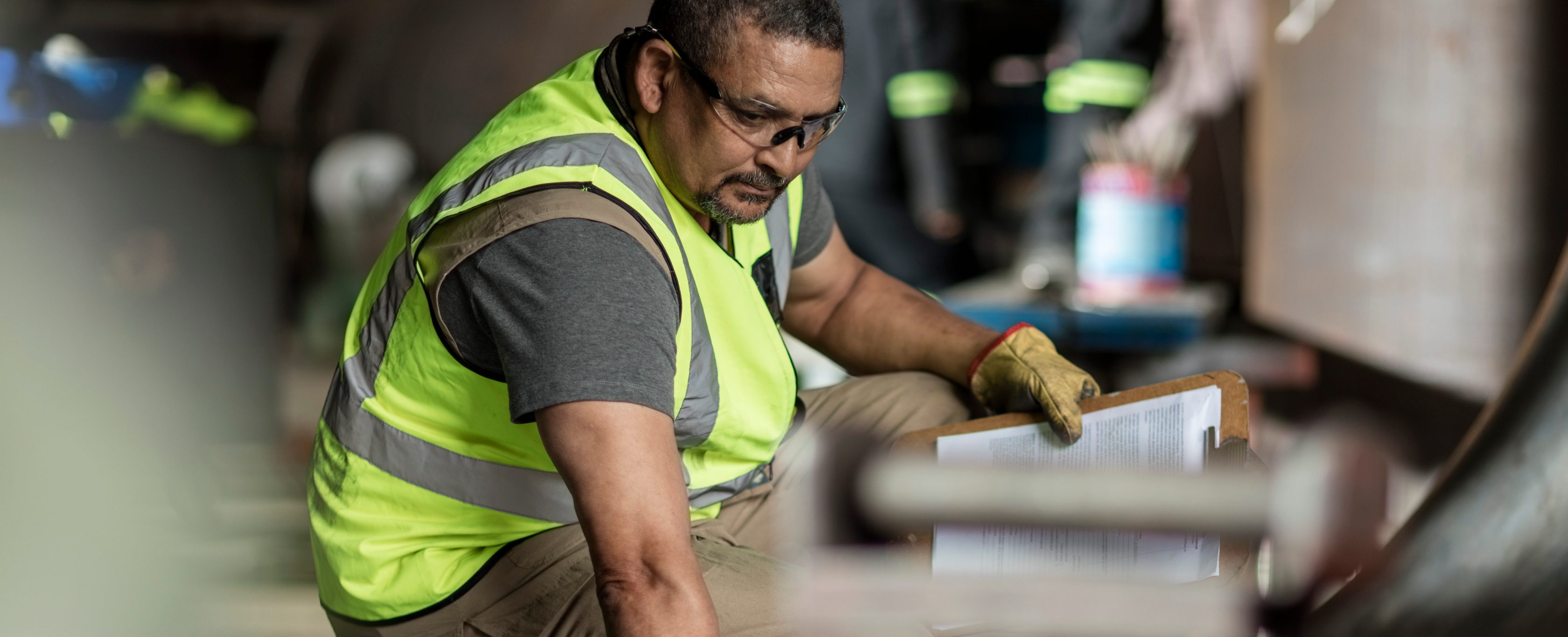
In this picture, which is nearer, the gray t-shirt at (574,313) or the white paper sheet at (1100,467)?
the gray t-shirt at (574,313)

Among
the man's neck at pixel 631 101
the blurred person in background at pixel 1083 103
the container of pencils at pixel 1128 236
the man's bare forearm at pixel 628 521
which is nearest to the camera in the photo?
the man's bare forearm at pixel 628 521

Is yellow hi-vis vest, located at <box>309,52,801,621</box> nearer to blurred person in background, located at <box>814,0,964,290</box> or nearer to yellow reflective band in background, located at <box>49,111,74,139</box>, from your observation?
yellow reflective band in background, located at <box>49,111,74,139</box>

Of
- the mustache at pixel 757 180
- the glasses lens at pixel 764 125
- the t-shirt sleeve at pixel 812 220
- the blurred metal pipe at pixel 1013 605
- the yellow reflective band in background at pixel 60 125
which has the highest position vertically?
the yellow reflective band in background at pixel 60 125

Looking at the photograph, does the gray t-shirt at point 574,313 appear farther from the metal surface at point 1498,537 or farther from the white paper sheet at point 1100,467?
Result: the metal surface at point 1498,537

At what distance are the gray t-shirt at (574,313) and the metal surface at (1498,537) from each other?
35.9 inches

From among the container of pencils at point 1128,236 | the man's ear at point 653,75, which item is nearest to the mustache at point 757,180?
the man's ear at point 653,75

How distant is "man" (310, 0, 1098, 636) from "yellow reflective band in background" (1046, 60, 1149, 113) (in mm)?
2358

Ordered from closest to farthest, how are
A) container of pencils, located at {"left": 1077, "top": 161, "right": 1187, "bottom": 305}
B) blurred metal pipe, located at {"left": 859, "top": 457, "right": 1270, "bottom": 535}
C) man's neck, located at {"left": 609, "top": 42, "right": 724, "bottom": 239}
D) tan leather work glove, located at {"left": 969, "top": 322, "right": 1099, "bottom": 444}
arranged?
1. blurred metal pipe, located at {"left": 859, "top": 457, "right": 1270, "bottom": 535}
2. man's neck, located at {"left": 609, "top": 42, "right": 724, "bottom": 239}
3. tan leather work glove, located at {"left": 969, "top": 322, "right": 1099, "bottom": 444}
4. container of pencils, located at {"left": 1077, "top": 161, "right": 1187, "bottom": 305}

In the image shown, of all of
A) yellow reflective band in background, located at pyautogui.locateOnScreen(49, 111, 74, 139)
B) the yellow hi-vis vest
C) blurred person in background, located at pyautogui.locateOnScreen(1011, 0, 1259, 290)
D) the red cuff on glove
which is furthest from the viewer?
blurred person in background, located at pyautogui.locateOnScreen(1011, 0, 1259, 290)

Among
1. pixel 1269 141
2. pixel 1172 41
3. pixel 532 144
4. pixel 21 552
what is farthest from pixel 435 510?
pixel 1172 41

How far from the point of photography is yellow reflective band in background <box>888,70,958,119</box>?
3.75 meters

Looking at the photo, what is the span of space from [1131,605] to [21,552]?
80.5 inches

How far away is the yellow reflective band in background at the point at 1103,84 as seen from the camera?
11.8ft

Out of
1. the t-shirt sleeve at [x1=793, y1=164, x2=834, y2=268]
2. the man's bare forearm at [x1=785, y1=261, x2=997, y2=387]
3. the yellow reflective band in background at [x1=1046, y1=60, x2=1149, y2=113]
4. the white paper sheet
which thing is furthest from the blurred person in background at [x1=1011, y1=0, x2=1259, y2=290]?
the white paper sheet
